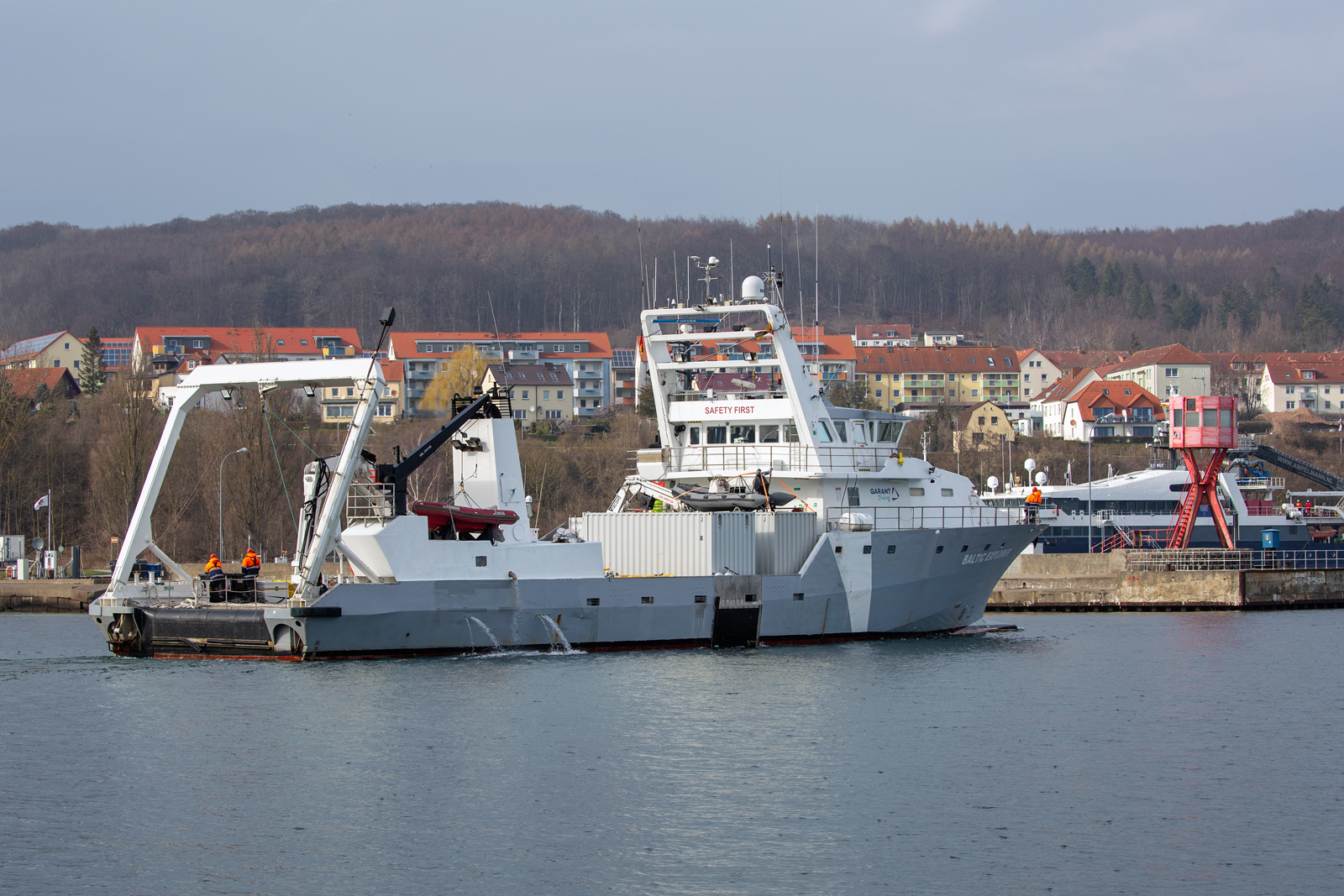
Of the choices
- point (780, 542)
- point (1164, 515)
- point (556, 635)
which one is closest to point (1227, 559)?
point (1164, 515)

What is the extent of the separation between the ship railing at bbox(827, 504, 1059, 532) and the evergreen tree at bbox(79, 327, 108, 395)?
6471cm

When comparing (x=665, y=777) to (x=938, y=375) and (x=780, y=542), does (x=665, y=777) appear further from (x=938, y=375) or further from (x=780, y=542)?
(x=938, y=375)

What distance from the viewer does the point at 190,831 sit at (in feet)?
48.3

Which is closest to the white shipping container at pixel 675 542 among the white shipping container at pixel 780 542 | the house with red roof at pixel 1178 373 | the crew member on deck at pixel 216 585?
the white shipping container at pixel 780 542

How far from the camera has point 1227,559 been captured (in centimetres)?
4762

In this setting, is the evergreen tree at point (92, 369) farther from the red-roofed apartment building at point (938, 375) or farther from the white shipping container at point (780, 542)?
the white shipping container at point (780, 542)

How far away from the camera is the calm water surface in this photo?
1349 cm

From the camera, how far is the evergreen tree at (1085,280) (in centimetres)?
15862

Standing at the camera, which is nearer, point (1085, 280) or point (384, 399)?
point (384, 399)

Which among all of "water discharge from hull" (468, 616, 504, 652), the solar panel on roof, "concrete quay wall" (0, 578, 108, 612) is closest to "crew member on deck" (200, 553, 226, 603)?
"water discharge from hull" (468, 616, 504, 652)

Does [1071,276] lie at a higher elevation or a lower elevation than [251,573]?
higher

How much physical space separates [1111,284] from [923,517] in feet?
441

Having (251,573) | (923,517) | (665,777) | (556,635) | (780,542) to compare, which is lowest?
(665,777)

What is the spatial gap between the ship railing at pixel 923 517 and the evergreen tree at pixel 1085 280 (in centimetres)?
13233
